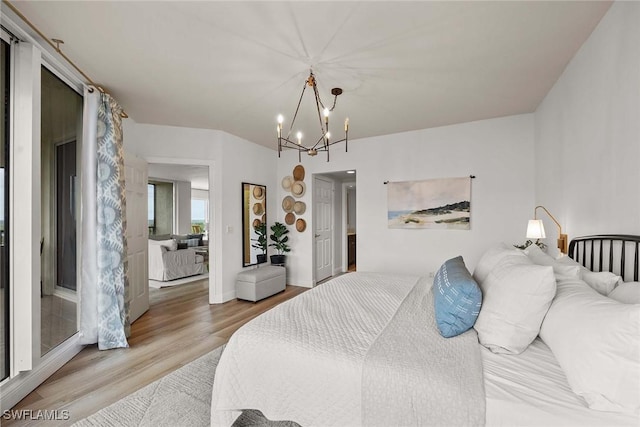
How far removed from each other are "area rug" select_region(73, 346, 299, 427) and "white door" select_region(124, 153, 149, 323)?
1454 mm

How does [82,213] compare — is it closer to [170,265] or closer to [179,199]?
[170,265]

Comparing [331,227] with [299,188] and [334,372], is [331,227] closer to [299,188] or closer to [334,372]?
[299,188]

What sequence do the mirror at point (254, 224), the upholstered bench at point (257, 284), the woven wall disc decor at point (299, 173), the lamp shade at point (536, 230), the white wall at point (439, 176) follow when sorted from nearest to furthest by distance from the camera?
the lamp shade at point (536, 230) < the white wall at point (439, 176) < the upholstered bench at point (257, 284) < the mirror at point (254, 224) < the woven wall disc decor at point (299, 173)

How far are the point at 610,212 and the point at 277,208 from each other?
433 cm

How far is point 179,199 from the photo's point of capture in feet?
27.8

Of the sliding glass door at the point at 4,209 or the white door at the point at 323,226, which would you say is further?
the white door at the point at 323,226

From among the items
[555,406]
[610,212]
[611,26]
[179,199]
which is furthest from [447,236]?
[179,199]

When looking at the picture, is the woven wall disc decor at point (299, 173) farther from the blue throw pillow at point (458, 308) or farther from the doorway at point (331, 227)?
the blue throw pillow at point (458, 308)

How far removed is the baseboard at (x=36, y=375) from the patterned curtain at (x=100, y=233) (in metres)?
0.16

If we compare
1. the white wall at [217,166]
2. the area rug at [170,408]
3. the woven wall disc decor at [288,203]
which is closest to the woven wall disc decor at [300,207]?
the woven wall disc decor at [288,203]

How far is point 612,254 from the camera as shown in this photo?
5.34 feet

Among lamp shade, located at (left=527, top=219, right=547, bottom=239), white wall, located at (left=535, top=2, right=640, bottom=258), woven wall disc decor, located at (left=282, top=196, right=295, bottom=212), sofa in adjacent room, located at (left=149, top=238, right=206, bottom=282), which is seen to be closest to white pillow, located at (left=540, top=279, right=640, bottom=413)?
white wall, located at (left=535, top=2, right=640, bottom=258)

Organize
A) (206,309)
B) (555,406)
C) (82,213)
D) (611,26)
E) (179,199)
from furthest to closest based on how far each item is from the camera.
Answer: (179,199), (206,309), (82,213), (611,26), (555,406)

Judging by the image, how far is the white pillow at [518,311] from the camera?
1261mm
